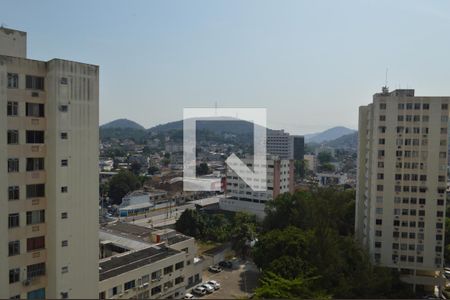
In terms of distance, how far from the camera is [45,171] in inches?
235

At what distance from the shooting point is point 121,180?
96.5 feet

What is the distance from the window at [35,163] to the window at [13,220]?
2.45 feet

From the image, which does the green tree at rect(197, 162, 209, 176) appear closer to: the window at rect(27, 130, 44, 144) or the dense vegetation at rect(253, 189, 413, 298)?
the dense vegetation at rect(253, 189, 413, 298)

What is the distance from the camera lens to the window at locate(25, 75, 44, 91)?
5.77 metres

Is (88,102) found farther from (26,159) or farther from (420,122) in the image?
(420,122)

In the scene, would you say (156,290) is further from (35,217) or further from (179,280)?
(35,217)

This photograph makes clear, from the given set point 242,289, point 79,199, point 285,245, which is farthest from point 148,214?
point 79,199

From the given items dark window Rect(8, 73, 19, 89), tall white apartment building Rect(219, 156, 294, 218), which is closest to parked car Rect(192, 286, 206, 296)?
dark window Rect(8, 73, 19, 89)

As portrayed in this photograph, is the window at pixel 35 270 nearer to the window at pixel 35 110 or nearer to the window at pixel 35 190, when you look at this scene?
the window at pixel 35 190

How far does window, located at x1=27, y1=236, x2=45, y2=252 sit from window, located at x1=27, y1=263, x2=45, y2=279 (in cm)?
28

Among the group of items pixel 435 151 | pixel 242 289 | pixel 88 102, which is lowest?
pixel 242 289

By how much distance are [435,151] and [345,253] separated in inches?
194

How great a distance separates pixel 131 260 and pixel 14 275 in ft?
15.4

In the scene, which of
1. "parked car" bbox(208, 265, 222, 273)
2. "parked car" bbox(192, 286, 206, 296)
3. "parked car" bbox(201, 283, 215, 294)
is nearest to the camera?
"parked car" bbox(192, 286, 206, 296)
